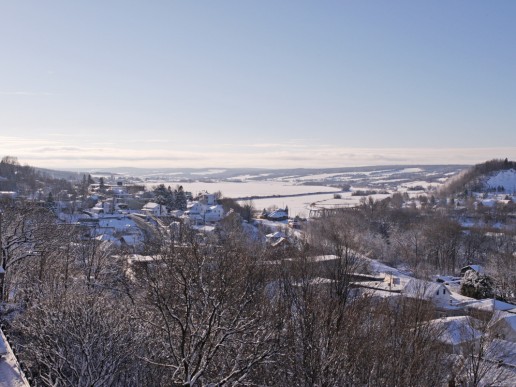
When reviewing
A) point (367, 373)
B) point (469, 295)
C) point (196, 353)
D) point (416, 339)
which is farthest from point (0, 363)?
point (469, 295)

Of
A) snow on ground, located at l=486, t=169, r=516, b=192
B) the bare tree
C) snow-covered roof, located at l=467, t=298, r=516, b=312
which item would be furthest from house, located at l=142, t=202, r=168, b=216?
snow on ground, located at l=486, t=169, r=516, b=192

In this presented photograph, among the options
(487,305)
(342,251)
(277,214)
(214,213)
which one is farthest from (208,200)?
(342,251)

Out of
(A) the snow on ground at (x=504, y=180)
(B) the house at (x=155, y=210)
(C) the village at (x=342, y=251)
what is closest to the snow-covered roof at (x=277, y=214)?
(C) the village at (x=342, y=251)

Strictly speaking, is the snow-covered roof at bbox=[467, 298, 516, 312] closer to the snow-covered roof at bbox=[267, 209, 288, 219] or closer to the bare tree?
the bare tree

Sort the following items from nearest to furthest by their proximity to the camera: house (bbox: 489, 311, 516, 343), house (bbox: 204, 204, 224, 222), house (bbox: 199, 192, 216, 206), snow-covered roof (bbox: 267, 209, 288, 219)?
house (bbox: 489, 311, 516, 343)
house (bbox: 204, 204, 224, 222)
snow-covered roof (bbox: 267, 209, 288, 219)
house (bbox: 199, 192, 216, 206)

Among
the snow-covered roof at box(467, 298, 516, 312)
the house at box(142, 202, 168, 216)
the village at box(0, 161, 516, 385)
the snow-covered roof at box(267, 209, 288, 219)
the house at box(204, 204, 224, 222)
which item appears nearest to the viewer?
the village at box(0, 161, 516, 385)

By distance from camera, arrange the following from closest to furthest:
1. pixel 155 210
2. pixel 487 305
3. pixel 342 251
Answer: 1. pixel 342 251
2. pixel 487 305
3. pixel 155 210

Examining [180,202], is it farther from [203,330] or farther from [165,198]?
[203,330]

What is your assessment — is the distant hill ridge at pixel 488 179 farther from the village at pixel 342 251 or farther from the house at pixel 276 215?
the house at pixel 276 215
